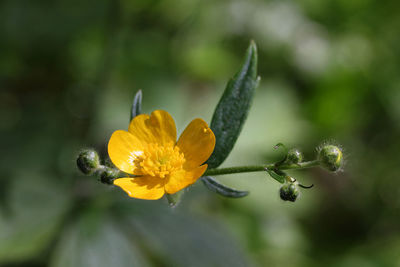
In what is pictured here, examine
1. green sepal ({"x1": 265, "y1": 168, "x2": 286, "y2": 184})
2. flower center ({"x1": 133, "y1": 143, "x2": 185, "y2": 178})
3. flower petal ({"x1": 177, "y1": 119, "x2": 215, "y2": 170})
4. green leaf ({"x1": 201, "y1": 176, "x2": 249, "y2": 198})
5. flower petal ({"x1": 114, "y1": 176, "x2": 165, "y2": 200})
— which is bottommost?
flower petal ({"x1": 114, "y1": 176, "x2": 165, "y2": 200})

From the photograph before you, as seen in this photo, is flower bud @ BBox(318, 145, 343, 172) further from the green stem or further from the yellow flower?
the yellow flower

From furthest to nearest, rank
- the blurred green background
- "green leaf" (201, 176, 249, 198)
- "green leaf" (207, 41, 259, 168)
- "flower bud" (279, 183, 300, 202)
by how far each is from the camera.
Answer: the blurred green background < "green leaf" (207, 41, 259, 168) < "green leaf" (201, 176, 249, 198) < "flower bud" (279, 183, 300, 202)

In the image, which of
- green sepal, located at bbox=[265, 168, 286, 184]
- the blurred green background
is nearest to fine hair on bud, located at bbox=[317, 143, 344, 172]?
green sepal, located at bbox=[265, 168, 286, 184]

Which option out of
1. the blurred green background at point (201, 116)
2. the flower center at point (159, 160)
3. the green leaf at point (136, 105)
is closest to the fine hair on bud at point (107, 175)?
the flower center at point (159, 160)

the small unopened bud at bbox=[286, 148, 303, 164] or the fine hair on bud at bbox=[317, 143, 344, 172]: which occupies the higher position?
the fine hair on bud at bbox=[317, 143, 344, 172]

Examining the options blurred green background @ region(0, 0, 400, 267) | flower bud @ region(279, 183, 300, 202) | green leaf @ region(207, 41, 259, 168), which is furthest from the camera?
blurred green background @ region(0, 0, 400, 267)

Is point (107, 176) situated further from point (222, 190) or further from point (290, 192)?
point (290, 192)

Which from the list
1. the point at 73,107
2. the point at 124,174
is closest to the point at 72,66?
the point at 73,107
